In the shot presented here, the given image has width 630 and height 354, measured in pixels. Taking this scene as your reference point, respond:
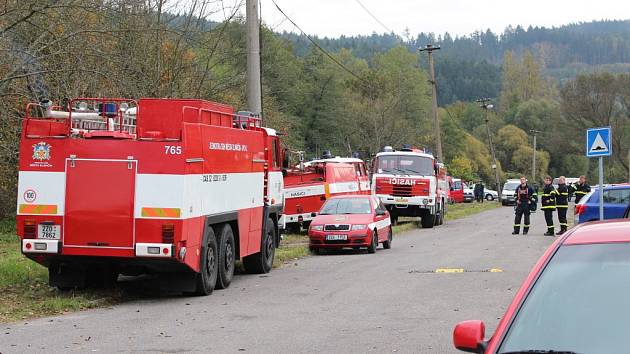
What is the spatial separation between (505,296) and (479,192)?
62.7 m

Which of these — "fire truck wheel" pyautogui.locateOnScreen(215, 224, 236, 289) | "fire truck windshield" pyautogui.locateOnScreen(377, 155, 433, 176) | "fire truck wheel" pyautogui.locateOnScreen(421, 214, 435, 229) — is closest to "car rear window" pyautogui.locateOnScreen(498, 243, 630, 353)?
"fire truck wheel" pyautogui.locateOnScreen(215, 224, 236, 289)

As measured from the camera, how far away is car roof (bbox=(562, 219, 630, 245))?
4926 millimetres

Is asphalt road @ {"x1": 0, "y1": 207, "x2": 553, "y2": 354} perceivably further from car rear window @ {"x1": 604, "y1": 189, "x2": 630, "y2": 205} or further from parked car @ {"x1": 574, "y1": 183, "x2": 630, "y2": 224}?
→ car rear window @ {"x1": 604, "y1": 189, "x2": 630, "y2": 205}

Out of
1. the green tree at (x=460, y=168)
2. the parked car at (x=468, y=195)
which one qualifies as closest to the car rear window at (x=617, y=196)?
the parked car at (x=468, y=195)

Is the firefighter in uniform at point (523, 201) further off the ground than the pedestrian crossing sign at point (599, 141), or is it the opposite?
the pedestrian crossing sign at point (599, 141)

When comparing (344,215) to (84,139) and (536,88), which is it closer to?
(84,139)

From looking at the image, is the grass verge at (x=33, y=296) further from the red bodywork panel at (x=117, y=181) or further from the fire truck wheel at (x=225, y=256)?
the fire truck wheel at (x=225, y=256)

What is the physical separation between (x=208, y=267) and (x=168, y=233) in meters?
1.60

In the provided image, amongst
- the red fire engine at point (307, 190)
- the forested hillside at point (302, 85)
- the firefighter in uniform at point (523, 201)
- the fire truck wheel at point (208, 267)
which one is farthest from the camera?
the red fire engine at point (307, 190)

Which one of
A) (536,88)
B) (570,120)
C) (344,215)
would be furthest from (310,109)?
(536,88)

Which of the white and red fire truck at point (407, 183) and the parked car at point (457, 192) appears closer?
the white and red fire truck at point (407, 183)

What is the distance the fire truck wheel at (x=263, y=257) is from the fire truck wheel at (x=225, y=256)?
2.01m

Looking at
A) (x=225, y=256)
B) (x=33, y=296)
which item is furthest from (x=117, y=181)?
(x=225, y=256)

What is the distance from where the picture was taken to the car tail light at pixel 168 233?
41.3 feet
